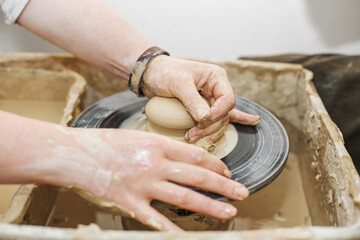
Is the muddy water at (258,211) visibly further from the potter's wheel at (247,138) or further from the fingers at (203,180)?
the fingers at (203,180)

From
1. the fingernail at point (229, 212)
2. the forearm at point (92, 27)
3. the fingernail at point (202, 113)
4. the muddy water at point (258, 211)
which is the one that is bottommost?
the muddy water at point (258, 211)

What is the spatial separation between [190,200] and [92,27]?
90 centimetres

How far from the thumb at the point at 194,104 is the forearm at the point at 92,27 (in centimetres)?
36

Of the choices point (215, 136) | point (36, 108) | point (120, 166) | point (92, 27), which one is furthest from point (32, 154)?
point (36, 108)

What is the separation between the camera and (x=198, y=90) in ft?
4.18

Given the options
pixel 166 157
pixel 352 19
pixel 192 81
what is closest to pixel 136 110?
pixel 192 81

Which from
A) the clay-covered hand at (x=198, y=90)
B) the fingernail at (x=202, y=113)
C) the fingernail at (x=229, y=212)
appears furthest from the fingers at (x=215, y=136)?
the fingernail at (x=229, y=212)

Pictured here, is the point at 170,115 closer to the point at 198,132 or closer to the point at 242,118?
the point at 198,132

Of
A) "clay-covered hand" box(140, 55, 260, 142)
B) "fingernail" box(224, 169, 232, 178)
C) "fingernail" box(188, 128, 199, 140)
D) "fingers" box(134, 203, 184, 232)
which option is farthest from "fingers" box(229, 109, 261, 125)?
Result: "fingers" box(134, 203, 184, 232)

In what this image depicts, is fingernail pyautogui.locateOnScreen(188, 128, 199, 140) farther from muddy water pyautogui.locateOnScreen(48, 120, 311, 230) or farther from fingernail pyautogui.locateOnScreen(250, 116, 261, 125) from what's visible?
muddy water pyautogui.locateOnScreen(48, 120, 311, 230)

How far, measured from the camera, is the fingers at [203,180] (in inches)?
35.8

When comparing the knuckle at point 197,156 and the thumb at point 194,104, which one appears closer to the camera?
the knuckle at point 197,156

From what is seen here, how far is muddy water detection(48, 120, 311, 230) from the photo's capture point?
146 cm

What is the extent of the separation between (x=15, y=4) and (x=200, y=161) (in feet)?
3.56
